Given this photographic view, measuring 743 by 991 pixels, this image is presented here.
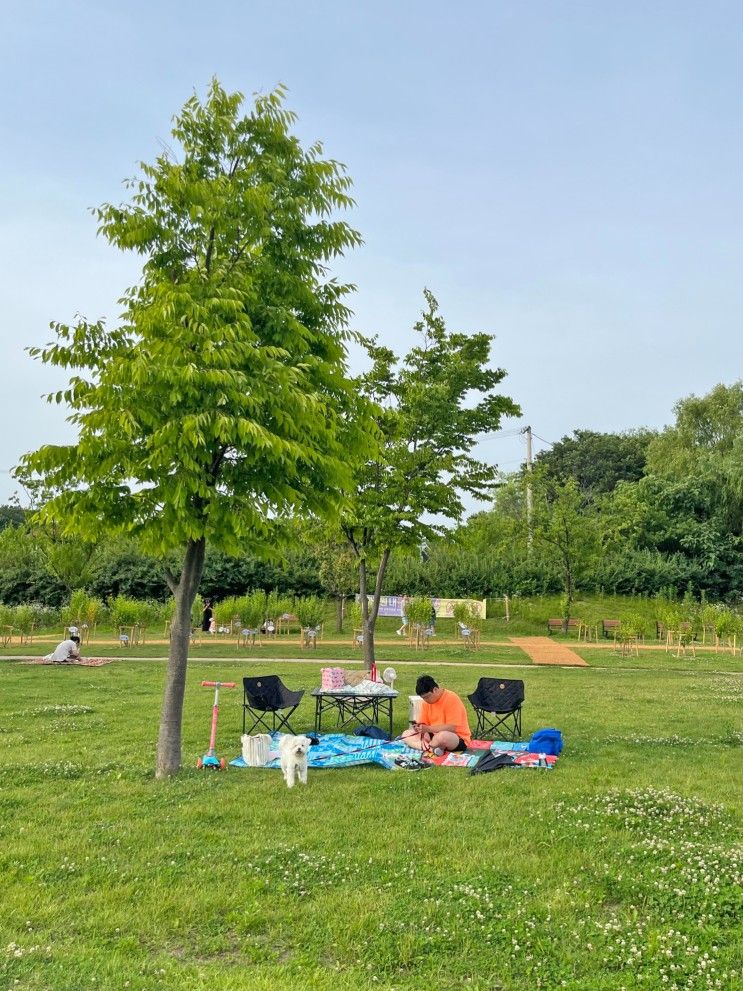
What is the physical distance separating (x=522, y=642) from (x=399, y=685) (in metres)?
14.0

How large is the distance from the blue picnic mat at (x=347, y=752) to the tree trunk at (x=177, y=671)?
862 mm

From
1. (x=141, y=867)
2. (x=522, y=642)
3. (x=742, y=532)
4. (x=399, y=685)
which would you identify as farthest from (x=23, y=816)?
(x=742, y=532)

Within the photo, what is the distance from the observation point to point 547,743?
Answer: 8844 mm

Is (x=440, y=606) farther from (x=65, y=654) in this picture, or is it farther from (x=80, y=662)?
(x=65, y=654)

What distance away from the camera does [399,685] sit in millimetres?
16078

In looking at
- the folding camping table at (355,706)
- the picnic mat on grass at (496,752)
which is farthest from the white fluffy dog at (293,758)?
the folding camping table at (355,706)

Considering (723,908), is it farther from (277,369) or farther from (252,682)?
(252,682)

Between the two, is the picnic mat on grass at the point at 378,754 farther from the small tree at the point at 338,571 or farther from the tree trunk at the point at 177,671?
the small tree at the point at 338,571

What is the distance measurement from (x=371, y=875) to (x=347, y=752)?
3848mm

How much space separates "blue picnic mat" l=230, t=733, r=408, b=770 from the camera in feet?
27.4

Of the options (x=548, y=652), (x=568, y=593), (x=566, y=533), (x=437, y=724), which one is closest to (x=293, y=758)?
(x=437, y=724)

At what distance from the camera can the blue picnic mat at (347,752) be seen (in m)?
8.35

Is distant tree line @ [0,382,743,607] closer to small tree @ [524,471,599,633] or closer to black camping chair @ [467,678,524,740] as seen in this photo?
small tree @ [524,471,599,633]

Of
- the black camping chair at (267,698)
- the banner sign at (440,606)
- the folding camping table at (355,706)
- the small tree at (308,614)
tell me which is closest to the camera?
the black camping chair at (267,698)
